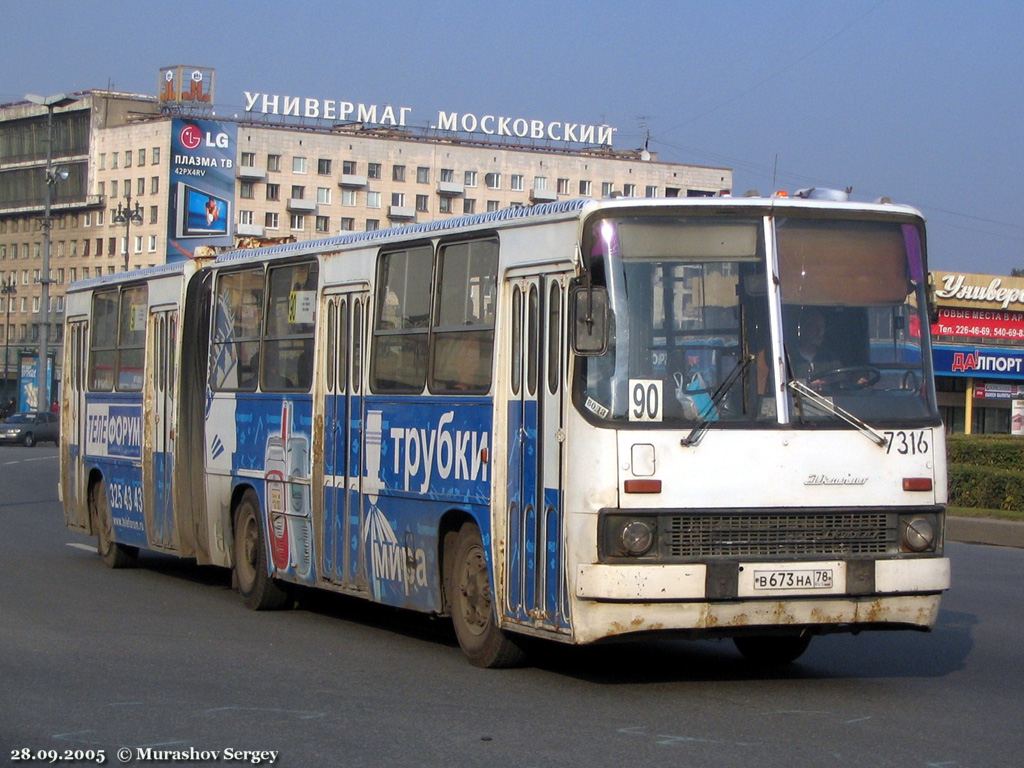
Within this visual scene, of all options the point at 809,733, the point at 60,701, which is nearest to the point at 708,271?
the point at 809,733

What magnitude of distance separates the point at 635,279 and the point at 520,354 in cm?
105

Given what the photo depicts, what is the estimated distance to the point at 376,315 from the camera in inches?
477

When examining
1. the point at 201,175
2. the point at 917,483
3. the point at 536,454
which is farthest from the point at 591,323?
the point at 201,175

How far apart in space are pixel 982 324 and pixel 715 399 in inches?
2125

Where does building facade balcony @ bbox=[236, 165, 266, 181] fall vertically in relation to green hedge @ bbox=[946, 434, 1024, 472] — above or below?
above

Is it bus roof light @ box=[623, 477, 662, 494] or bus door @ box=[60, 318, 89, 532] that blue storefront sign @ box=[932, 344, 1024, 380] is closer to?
bus door @ box=[60, 318, 89, 532]

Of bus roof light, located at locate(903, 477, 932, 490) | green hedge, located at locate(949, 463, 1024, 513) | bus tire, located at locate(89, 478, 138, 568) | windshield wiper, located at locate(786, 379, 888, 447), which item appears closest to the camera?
windshield wiper, located at locate(786, 379, 888, 447)

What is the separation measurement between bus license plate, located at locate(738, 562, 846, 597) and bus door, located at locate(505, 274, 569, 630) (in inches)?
39.5

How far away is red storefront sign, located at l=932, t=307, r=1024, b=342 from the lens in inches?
2377

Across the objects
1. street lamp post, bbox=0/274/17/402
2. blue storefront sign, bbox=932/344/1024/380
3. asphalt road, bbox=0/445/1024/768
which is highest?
street lamp post, bbox=0/274/17/402

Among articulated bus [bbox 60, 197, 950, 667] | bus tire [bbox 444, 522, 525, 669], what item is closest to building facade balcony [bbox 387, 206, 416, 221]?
articulated bus [bbox 60, 197, 950, 667]

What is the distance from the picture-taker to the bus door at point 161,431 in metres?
15.9

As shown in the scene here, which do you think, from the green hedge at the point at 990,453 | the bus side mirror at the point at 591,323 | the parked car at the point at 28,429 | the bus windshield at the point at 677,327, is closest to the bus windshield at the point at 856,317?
the bus windshield at the point at 677,327

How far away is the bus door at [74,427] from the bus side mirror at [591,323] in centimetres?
1043
